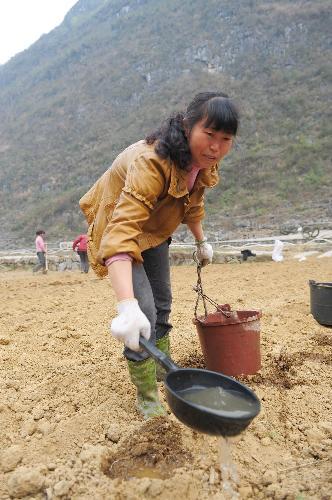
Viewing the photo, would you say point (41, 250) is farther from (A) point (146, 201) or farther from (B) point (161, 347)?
(A) point (146, 201)

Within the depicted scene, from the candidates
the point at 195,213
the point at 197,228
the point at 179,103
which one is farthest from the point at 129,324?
the point at 179,103

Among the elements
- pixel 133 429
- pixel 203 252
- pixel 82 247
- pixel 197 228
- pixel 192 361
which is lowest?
pixel 82 247

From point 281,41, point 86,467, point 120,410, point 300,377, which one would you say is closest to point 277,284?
point 300,377

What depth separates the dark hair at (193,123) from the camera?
217 centimetres

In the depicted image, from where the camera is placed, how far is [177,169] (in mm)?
2273

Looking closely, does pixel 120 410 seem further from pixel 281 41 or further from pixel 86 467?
pixel 281 41

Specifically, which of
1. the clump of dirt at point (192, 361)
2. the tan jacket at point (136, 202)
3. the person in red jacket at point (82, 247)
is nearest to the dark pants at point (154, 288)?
the tan jacket at point (136, 202)

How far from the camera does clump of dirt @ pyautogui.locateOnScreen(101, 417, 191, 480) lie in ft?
6.59

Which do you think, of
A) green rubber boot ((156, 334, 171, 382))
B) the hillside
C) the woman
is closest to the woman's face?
the woman

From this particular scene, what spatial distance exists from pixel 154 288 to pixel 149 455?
94cm

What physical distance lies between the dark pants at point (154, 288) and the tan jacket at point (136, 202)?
0.50ft

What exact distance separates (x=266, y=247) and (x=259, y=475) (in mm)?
12043

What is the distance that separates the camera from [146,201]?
2164 mm

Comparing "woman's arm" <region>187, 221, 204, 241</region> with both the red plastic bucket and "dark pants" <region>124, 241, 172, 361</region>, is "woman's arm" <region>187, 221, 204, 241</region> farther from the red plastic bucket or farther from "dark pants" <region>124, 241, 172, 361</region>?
the red plastic bucket
